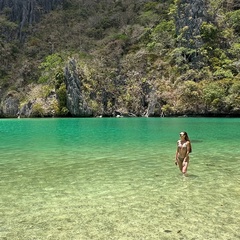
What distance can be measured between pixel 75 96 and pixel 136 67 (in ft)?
60.2

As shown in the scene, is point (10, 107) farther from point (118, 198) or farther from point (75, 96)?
point (118, 198)

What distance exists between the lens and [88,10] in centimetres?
12131

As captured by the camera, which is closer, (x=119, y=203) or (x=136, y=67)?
(x=119, y=203)

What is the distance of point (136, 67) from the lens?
8306 centimetres

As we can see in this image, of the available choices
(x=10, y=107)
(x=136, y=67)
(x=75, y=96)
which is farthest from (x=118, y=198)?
(x=10, y=107)

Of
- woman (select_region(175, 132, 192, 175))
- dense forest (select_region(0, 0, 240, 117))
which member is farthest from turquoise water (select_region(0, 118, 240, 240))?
dense forest (select_region(0, 0, 240, 117))

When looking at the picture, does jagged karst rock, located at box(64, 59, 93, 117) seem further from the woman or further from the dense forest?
the woman

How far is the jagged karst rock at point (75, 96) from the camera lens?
79188 mm

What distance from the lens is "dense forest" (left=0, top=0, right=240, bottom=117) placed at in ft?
236

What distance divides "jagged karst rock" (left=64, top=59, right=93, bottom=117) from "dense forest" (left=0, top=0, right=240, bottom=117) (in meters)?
0.26

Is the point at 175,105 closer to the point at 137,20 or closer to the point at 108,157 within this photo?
the point at 137,20

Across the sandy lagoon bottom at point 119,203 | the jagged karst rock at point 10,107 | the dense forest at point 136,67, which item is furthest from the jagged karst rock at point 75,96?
the sandy lagoon bottom at point 119,203

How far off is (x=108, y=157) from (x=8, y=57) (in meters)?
96.7

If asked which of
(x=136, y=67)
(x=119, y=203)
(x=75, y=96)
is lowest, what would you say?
(x=119, y=203)
